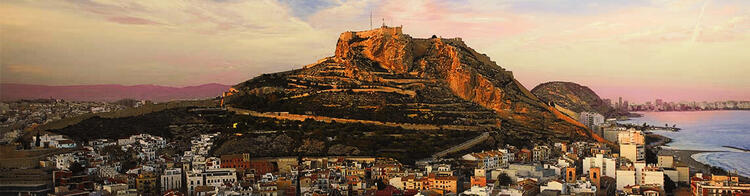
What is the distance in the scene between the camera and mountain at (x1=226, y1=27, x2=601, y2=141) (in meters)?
23.7

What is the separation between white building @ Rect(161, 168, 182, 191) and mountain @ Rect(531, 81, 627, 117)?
35516 mm

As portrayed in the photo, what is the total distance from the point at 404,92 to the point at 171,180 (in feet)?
41.3

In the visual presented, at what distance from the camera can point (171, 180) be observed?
49.5 ft

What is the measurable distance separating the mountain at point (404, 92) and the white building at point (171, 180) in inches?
312

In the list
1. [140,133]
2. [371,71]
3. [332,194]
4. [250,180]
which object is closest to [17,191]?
[250,180]

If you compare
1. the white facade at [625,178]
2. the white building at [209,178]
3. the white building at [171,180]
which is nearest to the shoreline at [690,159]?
the white facade at [625,178]

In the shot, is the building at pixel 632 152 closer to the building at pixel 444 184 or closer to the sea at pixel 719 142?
the sea at pixel 719 142

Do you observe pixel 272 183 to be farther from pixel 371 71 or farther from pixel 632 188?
pixel 371 71

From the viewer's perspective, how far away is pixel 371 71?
90.1 ft

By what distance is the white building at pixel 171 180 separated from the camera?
15.0 metres

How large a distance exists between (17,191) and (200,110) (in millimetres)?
11519

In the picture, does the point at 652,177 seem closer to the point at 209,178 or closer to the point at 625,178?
the point at 625,178

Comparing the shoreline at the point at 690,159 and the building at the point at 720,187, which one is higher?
the building at the point at 720,187

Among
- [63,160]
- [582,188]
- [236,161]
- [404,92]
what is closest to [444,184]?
[582,188]
